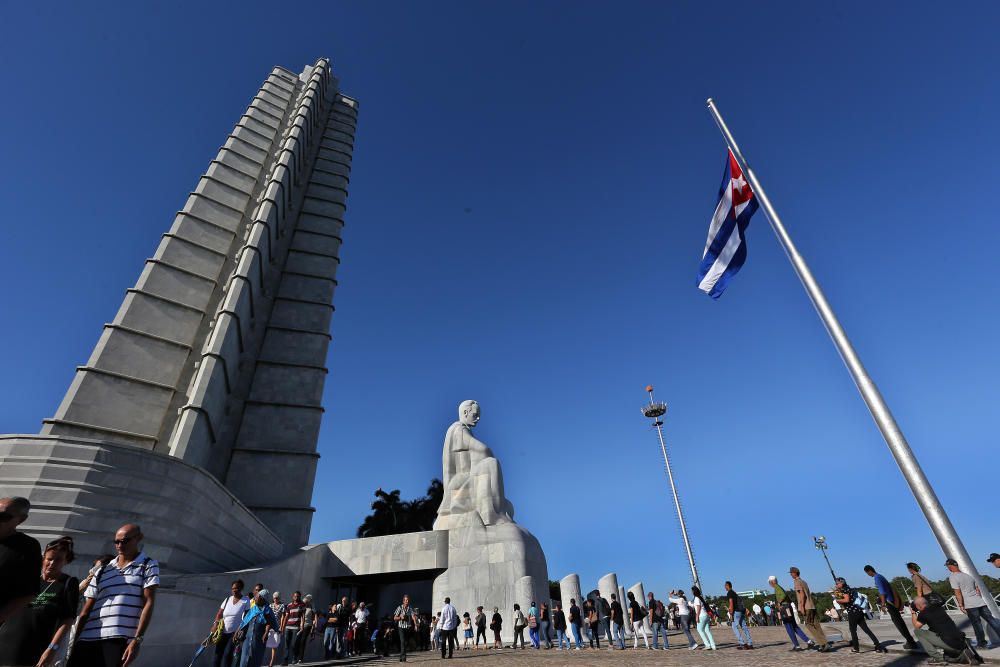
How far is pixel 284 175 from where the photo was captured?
27.7 meters

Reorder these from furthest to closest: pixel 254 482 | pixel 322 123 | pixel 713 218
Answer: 1. pixel 322 123
2. pixel 254 482
3. pixel 713 218

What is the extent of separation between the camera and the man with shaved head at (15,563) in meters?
2.26

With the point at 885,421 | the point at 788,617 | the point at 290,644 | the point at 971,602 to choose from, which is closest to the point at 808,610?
the point at 788,617

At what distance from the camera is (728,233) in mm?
8289

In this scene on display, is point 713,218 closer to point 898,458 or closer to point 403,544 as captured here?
point 898,458

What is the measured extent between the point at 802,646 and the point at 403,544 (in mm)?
10597

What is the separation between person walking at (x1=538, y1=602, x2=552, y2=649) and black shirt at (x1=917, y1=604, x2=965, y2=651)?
28.9 ft

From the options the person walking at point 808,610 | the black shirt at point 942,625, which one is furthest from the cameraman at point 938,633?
the person walking at point 808,610

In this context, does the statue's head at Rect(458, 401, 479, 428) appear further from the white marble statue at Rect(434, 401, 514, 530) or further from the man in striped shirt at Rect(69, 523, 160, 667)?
the man in striped shirt at Rect(69, 523, 160, 667)

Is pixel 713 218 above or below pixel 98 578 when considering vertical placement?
above

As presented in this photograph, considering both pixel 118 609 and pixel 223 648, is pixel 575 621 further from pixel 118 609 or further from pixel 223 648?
pixel 118 609

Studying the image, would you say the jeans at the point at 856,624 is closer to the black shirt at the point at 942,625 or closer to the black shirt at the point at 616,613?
the black shirt at the point at 942,625

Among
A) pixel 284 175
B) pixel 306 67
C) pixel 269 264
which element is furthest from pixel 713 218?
pixel 306 67

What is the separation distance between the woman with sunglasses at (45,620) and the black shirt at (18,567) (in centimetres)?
56
